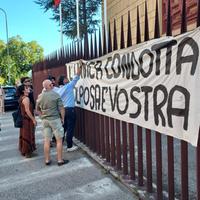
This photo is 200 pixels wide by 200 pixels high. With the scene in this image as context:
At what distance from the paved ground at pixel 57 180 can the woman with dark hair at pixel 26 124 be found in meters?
0.22

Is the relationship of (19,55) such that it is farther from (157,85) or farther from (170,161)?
(170,161)

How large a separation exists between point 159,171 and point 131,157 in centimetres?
95

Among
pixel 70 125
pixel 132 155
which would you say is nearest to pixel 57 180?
pixel 132 155

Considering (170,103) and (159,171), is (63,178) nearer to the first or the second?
(159,171)

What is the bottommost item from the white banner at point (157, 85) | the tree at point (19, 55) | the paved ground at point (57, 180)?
the paved ground at point (57, 180)

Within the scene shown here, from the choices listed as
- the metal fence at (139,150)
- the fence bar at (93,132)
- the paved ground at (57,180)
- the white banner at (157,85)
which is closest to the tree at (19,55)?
the metal fence at (139,150)

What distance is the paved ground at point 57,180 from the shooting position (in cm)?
545

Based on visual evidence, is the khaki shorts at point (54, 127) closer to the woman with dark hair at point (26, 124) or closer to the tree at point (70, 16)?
the woman with dark hair at point (26, 124)

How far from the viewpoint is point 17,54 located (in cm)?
6097

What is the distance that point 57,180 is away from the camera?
6.23 metres

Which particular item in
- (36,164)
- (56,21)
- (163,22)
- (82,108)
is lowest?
(36,164)

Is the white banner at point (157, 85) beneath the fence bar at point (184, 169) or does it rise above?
above

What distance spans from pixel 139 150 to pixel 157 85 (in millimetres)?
1298

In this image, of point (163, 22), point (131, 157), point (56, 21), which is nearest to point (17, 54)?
point (56, 21)
